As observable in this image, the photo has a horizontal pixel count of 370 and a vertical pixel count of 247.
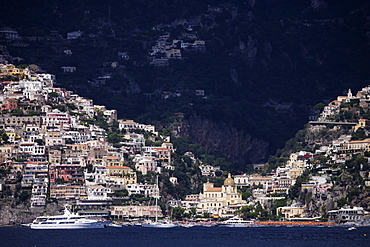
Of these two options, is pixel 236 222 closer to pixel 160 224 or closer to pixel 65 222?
pixel 160 224

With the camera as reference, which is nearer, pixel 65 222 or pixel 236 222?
pixel 65 222

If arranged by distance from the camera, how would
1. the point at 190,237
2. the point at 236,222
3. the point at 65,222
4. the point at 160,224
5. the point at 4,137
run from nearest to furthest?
the point at 190,237 → the point at 65,222 → the point at 160,224 → the point at 236,222 → the point at 4,137

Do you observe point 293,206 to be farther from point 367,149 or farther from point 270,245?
point 270,245

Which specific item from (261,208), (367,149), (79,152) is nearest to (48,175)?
(79,152)

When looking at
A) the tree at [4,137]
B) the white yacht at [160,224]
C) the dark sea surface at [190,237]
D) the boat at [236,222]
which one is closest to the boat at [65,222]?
the dark sea surface at [190,237]

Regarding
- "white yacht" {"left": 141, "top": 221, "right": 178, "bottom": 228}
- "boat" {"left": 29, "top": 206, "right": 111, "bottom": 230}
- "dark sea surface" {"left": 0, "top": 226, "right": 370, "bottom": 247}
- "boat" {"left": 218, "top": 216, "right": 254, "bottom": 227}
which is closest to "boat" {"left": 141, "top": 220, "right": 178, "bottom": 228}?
"white yacht" {"left": 141, "top": 221, "right": 178, "bottom": 228}

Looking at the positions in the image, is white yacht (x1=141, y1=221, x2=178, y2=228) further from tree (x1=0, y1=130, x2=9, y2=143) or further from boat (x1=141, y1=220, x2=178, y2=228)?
tree (x1=0, y1=130, x2=9, y2=143)

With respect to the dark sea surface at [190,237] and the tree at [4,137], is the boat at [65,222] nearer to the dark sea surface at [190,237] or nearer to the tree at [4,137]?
the dark sea surface at [190,237]

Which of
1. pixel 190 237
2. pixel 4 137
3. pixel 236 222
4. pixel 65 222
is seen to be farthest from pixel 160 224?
pixel 4 137
